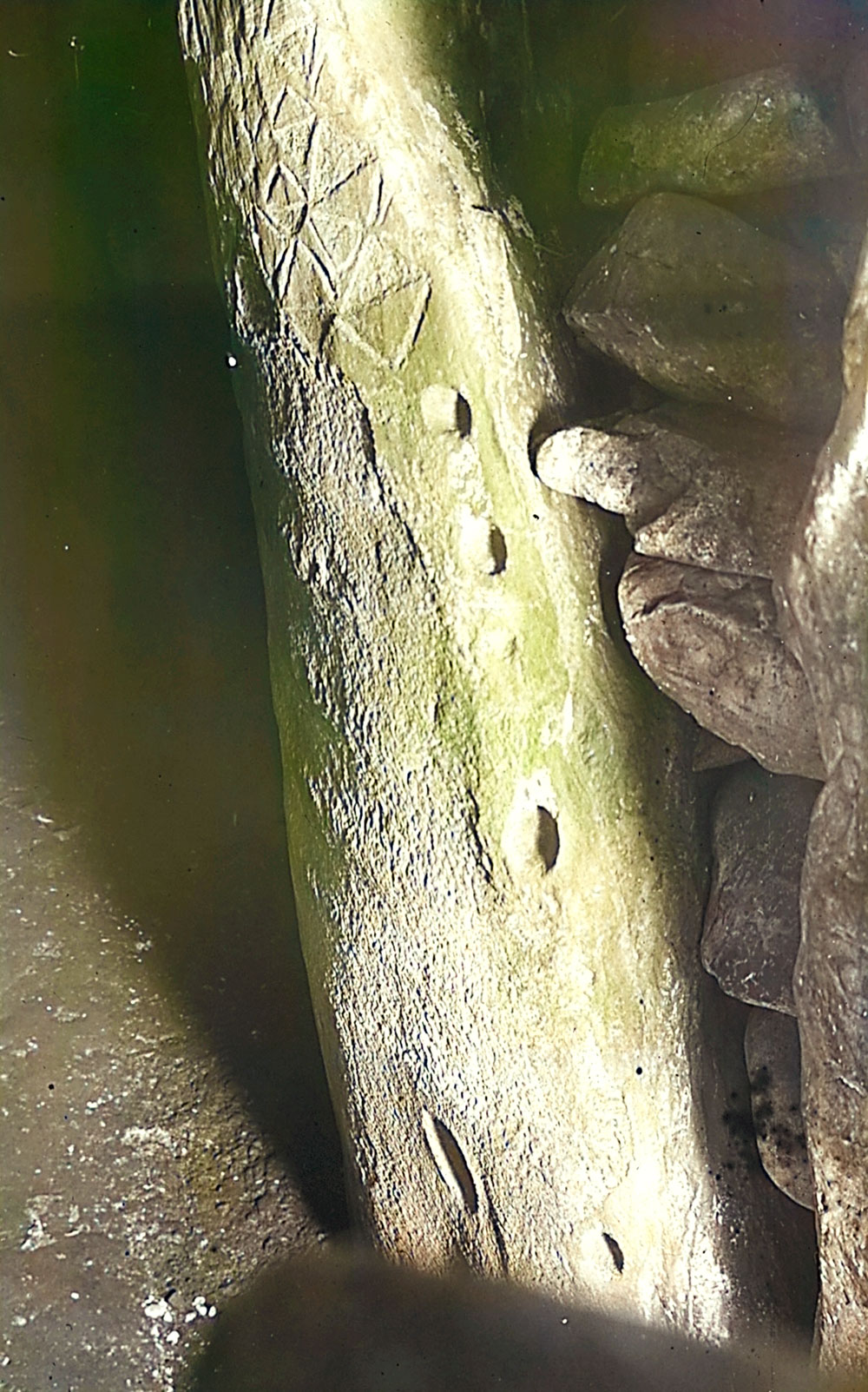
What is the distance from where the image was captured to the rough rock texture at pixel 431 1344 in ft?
4.05

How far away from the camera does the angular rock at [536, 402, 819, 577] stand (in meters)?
0.94

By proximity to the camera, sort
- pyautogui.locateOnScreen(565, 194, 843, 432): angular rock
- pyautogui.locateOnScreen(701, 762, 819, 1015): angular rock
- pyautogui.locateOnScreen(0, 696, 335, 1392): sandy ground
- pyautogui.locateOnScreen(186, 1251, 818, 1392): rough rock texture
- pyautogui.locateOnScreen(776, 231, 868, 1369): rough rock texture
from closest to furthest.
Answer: pyautogui.locateOnScreen(776, 231, 868, 1369): rough rock texture → pyautogui.locateOnScreen(565, 194, 843, 432): angular rock → pyautogui.locateOnScreen(701, 762, 819, 1015): angular rock → pyautogui.locateOnScreen(186, 1251, 818, 1392): rough rock texture → pyautogui.locateOnScreen(0, 696, 335, 1392): sandy ground

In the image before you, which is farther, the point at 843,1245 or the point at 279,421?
the point at 279,421

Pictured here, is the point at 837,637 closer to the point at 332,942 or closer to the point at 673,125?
the point at 673,125

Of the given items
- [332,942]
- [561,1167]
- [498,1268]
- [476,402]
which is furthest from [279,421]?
[498,1268]

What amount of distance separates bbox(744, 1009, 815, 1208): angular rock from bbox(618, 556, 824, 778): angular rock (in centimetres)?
25

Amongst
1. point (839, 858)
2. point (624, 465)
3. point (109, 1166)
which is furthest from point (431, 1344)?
point (624, 465)

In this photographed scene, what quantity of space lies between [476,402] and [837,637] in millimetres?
330

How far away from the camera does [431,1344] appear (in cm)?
133

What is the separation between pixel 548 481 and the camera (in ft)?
3.36

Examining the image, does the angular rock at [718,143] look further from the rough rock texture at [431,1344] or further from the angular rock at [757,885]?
the rough rock texture at [431,1344]

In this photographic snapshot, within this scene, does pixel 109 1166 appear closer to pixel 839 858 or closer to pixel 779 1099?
pixel 779 1099

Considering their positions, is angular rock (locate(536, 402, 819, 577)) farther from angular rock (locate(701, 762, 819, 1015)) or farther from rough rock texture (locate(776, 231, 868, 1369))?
angular rock (locate(701, 762, 819, 1015))

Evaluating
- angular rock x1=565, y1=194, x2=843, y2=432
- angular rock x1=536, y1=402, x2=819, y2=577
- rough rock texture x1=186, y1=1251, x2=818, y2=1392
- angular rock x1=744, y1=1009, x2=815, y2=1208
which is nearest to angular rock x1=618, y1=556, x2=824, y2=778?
angular rock x1=536, y1=402, x2=819, y2=577
